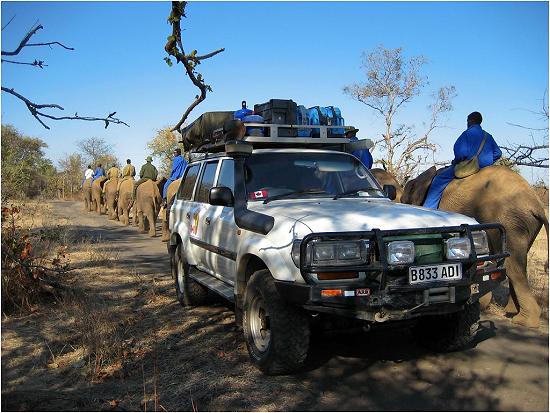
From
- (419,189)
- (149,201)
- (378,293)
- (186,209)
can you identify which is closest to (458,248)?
(378,293)

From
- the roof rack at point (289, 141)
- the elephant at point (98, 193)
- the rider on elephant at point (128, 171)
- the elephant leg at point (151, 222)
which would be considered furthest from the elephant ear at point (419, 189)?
the elephant at point (98, 193)

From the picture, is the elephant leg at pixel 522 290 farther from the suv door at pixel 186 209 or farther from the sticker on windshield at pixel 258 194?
the suv door at pixel 186 209

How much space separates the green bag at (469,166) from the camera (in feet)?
24.3

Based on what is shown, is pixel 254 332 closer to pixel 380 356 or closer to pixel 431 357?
pixel 380 356

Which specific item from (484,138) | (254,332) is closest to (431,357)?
(254,332)

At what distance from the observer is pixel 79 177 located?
54688 mm

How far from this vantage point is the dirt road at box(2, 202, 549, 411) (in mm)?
4086

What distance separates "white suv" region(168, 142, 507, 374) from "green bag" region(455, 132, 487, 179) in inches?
80.6

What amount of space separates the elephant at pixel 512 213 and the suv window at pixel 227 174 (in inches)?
120

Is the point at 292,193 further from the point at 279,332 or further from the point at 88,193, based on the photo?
the point at 88,193

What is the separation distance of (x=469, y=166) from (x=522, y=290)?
1915 mm

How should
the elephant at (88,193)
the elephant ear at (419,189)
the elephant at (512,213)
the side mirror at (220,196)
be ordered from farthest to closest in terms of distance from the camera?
the elephant at (88,193) → the elephant ear at (419,189) → the elephant at (512,213) → the side mirror at (220,196)

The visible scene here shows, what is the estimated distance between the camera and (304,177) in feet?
18.8

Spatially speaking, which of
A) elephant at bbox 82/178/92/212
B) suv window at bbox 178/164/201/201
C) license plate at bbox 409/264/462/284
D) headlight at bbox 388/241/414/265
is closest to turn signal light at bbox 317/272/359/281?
headlight at bbox 388/241/414/265
